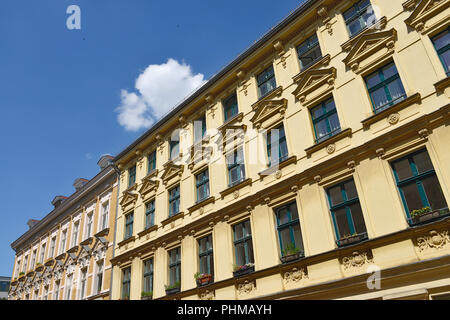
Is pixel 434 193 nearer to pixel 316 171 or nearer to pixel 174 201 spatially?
pixel 316 171

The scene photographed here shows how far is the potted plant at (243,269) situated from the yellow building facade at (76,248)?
999 centimetres

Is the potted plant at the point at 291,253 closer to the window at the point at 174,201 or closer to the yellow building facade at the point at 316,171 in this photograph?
the yellow building facade at the point at 316,171

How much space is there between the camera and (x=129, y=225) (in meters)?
20.9

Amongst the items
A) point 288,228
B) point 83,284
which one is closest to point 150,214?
point 83,284

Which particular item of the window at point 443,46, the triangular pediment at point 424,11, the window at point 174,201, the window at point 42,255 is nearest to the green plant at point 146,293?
the window at point 174,201

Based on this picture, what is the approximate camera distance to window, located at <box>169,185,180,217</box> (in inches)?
707

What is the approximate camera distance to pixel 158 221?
18531 millimetres

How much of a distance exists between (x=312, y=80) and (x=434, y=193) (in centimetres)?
618

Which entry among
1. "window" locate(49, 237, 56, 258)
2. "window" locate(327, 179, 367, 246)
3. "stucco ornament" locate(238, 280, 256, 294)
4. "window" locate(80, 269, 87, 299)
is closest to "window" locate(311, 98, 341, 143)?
"window" locate(327, 179, 367, 246)

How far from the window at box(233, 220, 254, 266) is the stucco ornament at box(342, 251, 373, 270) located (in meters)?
3.84

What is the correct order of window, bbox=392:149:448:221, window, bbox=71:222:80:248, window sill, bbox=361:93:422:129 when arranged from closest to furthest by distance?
1. window, bbox=392:149:448:221
2. window sill, bbox=361:93:422:129
3. window, bbox=71:222:80:248

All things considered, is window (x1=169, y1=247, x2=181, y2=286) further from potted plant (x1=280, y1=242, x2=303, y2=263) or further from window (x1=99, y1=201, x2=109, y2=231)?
window (x1=99, y1=201, x2=109, y2=231)
